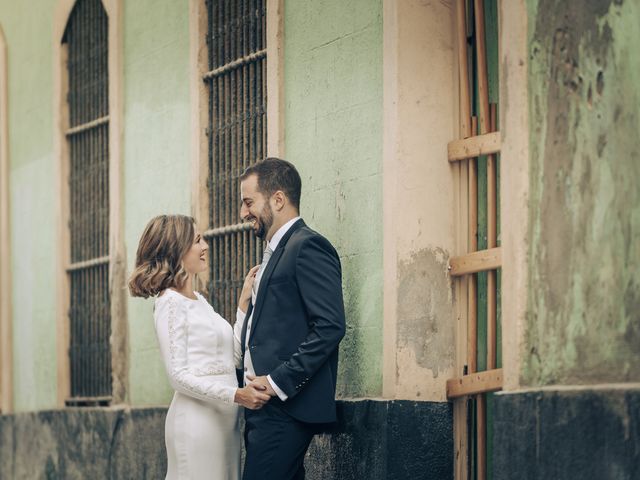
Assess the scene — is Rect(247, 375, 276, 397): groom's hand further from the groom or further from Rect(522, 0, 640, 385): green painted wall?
Rect(522, 0, 640, 385): green painted wall

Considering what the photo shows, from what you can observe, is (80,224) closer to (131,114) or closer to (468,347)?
(131,114)

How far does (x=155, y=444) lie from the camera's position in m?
10.3

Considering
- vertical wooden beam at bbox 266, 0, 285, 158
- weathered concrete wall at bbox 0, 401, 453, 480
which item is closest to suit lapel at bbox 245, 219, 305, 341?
weathered concrete wall at bbox 0, 401, 453, 480

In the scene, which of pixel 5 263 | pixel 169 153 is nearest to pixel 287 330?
pixel 169 153

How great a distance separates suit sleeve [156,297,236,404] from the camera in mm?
7242

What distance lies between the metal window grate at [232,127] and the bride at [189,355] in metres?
1.84

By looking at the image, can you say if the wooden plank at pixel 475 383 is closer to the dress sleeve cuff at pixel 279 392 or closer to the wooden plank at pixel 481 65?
the dress sleeve cuff at pixel 279 392

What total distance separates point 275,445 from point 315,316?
64 cm

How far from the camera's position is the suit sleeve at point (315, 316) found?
694 cm

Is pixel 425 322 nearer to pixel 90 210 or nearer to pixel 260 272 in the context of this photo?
pixel 260 272

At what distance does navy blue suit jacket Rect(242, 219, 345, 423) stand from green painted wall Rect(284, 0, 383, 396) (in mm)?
738

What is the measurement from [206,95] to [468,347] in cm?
333

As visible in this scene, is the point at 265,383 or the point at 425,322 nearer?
the point at 265,383

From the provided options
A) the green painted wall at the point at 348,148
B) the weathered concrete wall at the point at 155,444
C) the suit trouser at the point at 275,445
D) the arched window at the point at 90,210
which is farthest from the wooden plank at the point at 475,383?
the arched window at the point at 90,210
